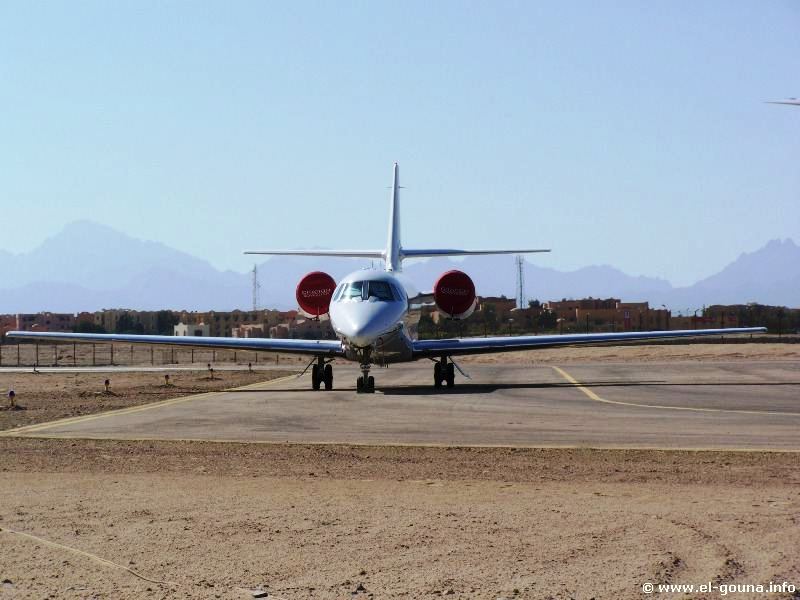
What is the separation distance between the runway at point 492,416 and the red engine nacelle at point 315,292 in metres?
4.04

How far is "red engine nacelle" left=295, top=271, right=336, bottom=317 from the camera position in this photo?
35531 millimetres

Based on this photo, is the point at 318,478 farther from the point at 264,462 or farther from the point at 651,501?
the point at 651,501

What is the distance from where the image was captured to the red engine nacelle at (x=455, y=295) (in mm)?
35094

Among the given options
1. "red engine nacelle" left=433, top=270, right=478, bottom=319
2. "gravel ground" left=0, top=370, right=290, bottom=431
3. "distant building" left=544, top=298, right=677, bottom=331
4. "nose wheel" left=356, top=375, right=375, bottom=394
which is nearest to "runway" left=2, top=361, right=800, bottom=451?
"nose wheel" left=356, top=375, right=375, bottom=394

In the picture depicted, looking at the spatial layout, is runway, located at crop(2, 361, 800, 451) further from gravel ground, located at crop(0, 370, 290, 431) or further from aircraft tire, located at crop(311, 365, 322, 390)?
gravel ground, located at crop(0, 370, 290, 431)

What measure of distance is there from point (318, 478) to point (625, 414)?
387 inches

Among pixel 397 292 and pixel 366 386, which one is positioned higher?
pixel 397 292

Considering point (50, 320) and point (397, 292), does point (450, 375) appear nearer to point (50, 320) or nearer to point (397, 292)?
point (397, 292)

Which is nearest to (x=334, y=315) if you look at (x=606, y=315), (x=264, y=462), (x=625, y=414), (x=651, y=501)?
(x=625, y=414)

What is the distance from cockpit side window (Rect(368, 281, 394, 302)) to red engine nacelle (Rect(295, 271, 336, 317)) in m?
6.41

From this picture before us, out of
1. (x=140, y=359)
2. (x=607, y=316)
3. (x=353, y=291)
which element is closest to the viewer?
(x=353, y=291)

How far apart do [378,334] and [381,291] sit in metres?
1.91

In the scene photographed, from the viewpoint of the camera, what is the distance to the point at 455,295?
3519 centimetres

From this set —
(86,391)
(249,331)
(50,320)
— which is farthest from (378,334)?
(50,320)
